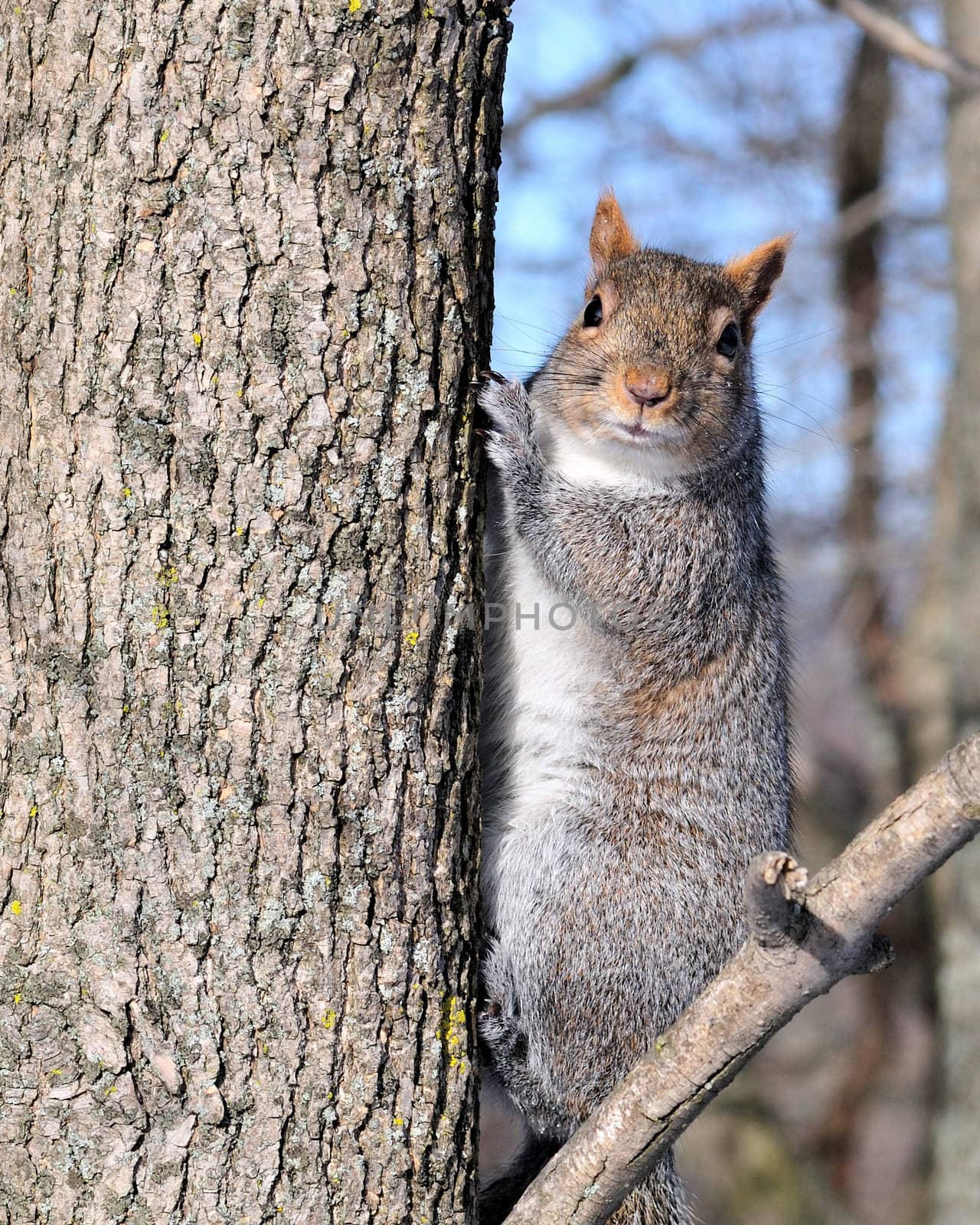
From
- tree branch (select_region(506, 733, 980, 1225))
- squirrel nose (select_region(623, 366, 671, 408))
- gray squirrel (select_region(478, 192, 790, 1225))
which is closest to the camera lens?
tree branch (select_region(506, 733, 980, 1225))

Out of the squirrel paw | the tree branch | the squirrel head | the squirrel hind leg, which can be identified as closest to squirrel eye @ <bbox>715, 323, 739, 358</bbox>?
the squirrel head

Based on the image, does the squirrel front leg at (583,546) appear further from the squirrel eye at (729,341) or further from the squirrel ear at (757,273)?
the squirrel ear at (757,273)

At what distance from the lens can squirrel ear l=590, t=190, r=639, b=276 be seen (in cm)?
329

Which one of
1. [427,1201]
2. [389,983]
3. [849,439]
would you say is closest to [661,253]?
[389,983]

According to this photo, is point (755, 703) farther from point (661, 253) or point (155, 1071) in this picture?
point (155, 1071)

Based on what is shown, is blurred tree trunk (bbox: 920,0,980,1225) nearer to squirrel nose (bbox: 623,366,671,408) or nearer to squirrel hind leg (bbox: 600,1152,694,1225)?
squirrel hind leg (bbox: 600,1152,694,1225)

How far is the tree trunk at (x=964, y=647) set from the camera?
541cm

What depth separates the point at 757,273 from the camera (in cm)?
331

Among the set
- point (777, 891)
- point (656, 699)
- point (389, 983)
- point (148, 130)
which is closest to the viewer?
point (777, 891)

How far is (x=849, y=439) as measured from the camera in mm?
9055

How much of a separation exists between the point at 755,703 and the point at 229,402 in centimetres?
160

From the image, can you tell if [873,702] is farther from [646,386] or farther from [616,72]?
[646,386]

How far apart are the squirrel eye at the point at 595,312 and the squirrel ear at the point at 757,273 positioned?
439 millimetres

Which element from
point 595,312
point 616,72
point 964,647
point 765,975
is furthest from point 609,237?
point 616,72
